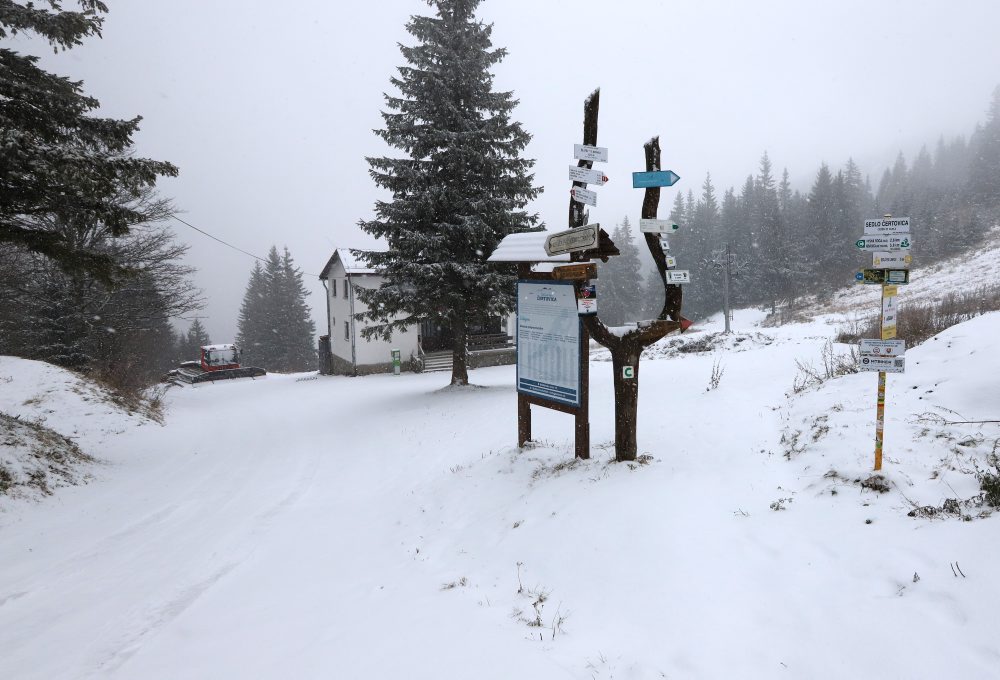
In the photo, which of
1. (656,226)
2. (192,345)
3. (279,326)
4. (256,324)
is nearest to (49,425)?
(656,226)

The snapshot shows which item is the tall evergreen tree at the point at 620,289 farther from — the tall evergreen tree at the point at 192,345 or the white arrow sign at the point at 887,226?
the white arrow sign at the point at 887,226

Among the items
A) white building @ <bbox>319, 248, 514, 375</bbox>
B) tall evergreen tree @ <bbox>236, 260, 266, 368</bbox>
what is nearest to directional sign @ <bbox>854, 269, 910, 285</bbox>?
white building @ <bbox>319, 248, 514, 375</bbox>

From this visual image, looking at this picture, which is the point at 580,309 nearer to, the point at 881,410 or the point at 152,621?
the point at 881,410

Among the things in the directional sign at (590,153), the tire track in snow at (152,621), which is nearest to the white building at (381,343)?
the directional sign at (590,153)

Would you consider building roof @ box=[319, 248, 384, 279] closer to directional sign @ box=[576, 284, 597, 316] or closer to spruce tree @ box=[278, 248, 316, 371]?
directional sign @ box=[576, 284, 597, 316]

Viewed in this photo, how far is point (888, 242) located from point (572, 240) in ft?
10.8

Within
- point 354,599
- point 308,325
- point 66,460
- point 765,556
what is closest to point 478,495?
point 354,599

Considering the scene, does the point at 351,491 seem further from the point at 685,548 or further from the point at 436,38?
the point at 436,38

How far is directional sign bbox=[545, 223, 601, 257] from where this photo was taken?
616 cm

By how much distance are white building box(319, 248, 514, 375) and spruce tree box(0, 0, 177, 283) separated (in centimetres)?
1637

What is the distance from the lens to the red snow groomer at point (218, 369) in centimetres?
2889

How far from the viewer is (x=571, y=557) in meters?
4.48

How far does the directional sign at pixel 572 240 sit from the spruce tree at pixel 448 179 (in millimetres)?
7505

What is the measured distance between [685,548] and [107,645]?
4.88m
